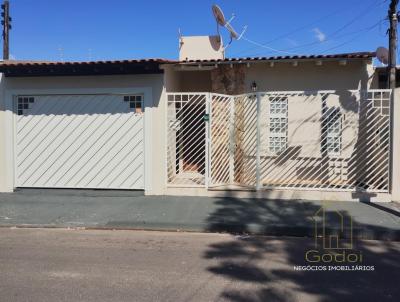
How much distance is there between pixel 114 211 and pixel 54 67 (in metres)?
3.57

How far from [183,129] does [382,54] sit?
5044 mm

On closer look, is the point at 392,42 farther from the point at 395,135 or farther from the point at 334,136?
the point at 395,135

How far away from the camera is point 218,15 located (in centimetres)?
1194

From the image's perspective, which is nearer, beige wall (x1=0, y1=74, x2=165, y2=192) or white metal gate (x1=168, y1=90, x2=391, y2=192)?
white metal gate (x1=168, y1=90, x2=391, y2=192)

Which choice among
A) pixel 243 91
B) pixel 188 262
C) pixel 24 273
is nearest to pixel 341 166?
pixel 243 91

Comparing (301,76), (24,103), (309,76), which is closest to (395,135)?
(309,76)

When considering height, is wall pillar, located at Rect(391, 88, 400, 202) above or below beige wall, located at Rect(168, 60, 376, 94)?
below

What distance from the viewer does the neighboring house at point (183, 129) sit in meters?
9.23

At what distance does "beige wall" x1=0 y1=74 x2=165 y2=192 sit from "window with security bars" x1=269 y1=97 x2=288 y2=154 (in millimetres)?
2957

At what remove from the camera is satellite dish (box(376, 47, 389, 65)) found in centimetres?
981

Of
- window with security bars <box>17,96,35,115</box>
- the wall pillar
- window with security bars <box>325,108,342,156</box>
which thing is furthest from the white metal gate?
window with security bars <box>17,96,35,115</box>

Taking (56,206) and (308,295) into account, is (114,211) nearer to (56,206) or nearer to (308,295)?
Answer: (56,206)

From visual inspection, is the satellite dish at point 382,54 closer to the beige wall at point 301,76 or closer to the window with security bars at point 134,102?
the beige wall at point 301,76

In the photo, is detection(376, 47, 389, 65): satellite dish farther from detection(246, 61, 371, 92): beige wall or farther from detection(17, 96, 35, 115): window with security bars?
detection(17, 96, 35, 115): window with security bars
